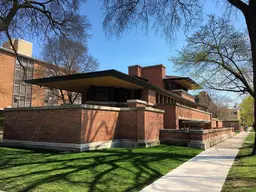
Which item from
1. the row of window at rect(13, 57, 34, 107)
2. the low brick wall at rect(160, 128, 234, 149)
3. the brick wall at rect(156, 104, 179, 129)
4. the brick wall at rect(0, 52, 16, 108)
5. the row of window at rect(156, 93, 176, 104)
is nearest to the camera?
the low brick wall at rect(160, 128, 234, 149)

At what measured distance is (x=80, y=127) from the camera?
38.0 feet

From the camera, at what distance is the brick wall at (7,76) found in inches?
1412

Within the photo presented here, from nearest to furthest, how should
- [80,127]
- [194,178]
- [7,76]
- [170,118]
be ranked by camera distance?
[194,178] < [80,127] < [170,118] < [7,76]

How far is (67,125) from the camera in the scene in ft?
39.8

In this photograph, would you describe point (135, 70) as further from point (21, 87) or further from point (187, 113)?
point (21, 87)

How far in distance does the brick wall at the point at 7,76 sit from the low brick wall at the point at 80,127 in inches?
952

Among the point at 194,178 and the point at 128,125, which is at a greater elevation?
the point at 128,125

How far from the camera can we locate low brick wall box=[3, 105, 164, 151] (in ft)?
38.9

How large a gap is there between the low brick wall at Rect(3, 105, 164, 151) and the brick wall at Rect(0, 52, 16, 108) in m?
24.2

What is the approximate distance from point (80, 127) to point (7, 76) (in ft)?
103

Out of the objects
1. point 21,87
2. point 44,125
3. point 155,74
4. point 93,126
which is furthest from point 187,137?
point 21,87

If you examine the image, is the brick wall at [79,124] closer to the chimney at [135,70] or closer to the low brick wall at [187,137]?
the low brick wall at [187,137]

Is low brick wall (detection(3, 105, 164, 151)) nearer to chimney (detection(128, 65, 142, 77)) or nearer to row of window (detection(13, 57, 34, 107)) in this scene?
chimney (detection(128, 65, 142, 77))

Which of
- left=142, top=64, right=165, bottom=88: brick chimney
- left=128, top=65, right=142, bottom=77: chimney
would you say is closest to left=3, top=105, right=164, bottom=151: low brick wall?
left=142, top=64, right=165, bottom=88: brick chimney
